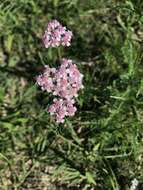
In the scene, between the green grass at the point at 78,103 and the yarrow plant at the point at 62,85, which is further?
the green grass at the point at 78,103

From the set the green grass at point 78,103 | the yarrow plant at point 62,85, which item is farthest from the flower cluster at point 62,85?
the green grass at point 78,103

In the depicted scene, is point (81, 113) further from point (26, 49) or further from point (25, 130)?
point (26, 49)

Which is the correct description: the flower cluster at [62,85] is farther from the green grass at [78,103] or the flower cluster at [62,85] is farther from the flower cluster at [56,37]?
the green grass at [78,103]

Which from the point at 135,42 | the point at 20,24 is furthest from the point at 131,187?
the point at 20,24

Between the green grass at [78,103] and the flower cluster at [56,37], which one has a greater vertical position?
the flower cluster at [56,37]

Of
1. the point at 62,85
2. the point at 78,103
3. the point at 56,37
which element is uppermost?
the point at 56,37

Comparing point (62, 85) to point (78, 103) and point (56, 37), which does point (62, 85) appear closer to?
point (56, 37)

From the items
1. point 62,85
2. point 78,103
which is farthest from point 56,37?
point 78,103

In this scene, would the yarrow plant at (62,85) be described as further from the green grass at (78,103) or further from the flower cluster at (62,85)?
the green grass at (78,103)
